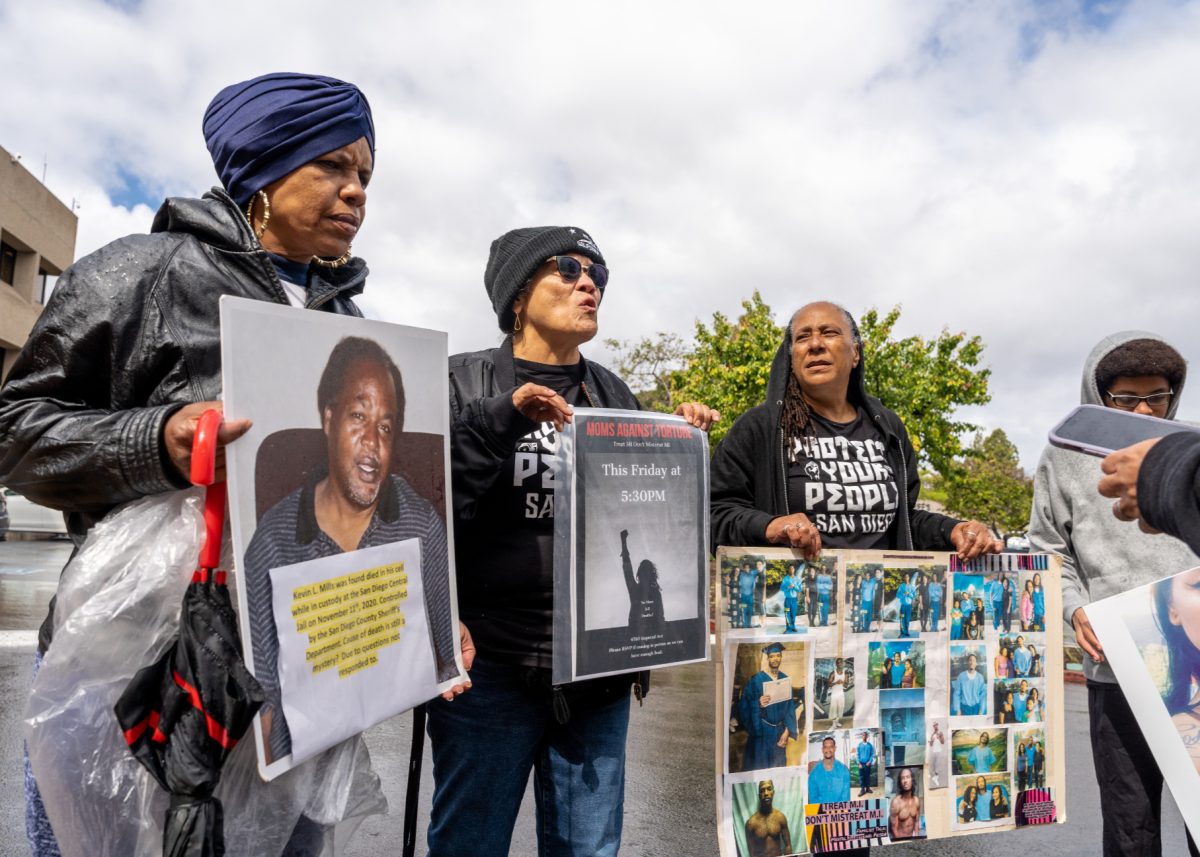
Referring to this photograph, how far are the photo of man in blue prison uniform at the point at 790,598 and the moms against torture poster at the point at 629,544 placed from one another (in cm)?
29

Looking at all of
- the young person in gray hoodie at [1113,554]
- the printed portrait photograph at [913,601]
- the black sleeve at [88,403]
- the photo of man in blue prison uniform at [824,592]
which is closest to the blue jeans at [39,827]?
the black sleeve at [88,403]

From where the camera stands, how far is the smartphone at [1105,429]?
68.4 inches

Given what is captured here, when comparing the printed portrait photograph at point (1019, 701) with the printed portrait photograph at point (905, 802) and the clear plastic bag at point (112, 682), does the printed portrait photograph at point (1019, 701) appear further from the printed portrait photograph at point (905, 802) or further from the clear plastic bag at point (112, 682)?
the clear plastic bag at point (112, 682)

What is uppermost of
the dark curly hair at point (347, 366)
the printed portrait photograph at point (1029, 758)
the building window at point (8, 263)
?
the building window at point (8, 263)

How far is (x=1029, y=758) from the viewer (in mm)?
2611

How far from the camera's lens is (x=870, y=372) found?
17719 mm

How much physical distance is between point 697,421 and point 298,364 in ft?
3.73

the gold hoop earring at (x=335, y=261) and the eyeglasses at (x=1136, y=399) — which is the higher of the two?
the gold hoop earring at (x=335, y=261)

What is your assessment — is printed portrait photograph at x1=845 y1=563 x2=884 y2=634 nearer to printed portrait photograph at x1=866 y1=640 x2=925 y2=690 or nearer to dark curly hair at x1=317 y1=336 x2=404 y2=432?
printed portrait photograph at x1=866 y1=640 x2=925 y2=690

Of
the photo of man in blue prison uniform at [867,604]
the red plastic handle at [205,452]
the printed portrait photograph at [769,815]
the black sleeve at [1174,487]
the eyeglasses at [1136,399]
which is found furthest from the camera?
the eyeglasses at [1136,399]

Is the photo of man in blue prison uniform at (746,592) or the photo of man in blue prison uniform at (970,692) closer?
the photo of man in blue prison uniform at (746,592)

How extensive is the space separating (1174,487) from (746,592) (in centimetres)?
103

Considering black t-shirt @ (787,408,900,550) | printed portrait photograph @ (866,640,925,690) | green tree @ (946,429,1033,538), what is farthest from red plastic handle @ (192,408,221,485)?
green tree @ (946,429,1033,538)

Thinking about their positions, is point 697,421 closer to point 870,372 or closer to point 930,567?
point 930,567
